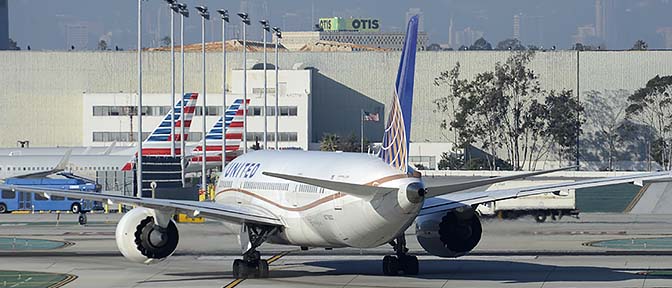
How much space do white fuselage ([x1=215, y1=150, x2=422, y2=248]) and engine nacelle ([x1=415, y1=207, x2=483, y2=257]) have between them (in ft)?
9.94

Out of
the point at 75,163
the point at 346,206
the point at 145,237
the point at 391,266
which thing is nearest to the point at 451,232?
the point at 391,266

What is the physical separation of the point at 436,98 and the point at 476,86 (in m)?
4.78

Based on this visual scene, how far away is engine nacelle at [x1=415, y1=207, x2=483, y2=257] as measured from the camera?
37.0 metres

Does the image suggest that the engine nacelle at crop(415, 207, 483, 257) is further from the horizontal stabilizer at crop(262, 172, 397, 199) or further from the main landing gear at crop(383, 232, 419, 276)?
the horizontal stabilizer at crop(262, 172, 397, 199)

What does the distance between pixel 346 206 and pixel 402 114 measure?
273 cm

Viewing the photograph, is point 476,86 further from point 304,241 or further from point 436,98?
point 304,241

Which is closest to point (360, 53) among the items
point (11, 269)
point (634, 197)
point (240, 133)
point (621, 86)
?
point (621, 86)

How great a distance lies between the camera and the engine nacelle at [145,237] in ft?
118

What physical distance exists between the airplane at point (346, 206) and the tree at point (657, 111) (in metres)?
102

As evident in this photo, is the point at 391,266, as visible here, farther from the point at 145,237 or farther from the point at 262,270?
the point at 145,237

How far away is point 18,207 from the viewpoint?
81.4 meters

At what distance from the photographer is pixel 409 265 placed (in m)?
37.5

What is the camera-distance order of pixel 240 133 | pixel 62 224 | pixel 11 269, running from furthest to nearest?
pixel 240 133, pixel 62 224, pixel 11 269

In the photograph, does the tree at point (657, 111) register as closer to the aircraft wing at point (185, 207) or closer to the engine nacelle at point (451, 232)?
the engine nacelle at point (451, 232)
